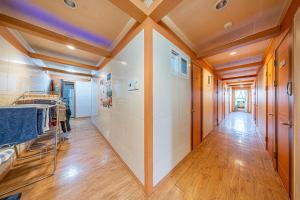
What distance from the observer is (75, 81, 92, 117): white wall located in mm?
6781

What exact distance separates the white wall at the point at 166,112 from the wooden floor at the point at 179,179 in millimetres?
289

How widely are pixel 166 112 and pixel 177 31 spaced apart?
1526mm

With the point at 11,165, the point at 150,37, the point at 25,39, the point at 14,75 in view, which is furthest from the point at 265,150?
the point at 25,39

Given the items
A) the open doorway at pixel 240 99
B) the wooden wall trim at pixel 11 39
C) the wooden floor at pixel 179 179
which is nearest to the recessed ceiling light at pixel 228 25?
the wooden floor at pixel 179 179

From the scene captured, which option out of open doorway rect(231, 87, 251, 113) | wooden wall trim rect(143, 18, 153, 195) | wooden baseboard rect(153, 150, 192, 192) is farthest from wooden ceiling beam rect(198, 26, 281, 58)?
open doorway rect(231, 87, 251, 113)

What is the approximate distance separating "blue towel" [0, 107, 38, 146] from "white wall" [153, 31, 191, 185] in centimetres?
161

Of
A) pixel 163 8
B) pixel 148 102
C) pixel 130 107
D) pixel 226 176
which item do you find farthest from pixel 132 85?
pixel 226 176

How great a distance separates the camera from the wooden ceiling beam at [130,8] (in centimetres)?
120

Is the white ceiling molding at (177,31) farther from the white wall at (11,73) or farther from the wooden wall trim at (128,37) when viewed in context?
the white wall at (11,73)

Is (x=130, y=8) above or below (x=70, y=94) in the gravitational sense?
above

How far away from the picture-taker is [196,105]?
2.88 m

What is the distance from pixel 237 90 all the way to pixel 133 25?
1333 centimetres

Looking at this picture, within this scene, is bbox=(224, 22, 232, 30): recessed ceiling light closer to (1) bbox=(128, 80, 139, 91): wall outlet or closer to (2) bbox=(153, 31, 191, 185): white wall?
(2) bbox=(153, 31, 191, 185): white wall

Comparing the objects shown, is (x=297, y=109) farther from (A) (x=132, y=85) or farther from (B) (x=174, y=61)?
(A) (x=132, y=85)
